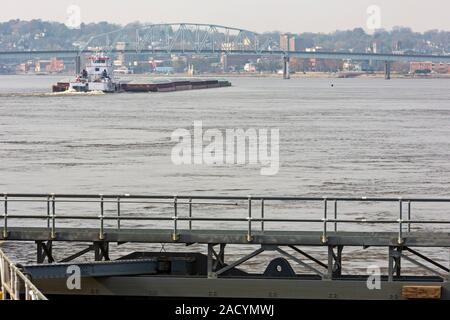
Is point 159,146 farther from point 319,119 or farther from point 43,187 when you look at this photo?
point 319,119

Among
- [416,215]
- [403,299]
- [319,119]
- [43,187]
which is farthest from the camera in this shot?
[319,119]

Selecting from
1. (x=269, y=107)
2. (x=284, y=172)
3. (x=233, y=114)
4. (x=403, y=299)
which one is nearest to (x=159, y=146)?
(x=284, y=172)
